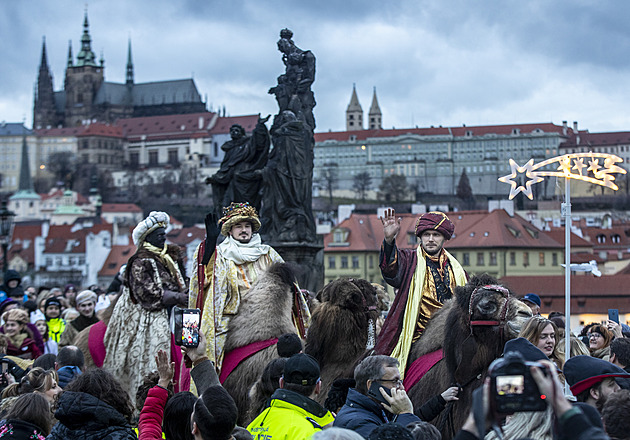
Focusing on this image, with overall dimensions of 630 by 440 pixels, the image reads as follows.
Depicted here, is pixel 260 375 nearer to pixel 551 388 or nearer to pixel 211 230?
pixel 211 230

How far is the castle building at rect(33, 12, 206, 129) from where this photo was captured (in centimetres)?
17700

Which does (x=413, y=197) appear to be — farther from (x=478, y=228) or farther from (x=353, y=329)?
(x=353, y=329)

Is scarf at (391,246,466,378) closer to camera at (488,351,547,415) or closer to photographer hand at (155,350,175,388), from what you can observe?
photographer hand at (155,350,175,388)

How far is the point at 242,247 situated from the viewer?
754 centimetres

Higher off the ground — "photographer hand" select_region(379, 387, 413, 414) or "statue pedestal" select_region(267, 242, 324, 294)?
"statue pedestal" select_region(267, 242, 324, 294)

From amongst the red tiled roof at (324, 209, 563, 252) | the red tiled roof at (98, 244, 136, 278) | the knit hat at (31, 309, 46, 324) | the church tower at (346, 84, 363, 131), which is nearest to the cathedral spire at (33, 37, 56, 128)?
the church tower at (346, 84, 363, 131)

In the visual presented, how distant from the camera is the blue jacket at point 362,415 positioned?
4.27 m

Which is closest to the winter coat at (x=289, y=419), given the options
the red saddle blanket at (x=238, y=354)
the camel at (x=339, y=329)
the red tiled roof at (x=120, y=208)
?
the camel at (x=339, y=329)

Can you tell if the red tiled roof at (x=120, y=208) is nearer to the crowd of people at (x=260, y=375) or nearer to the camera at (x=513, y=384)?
the crowd of people at (x=260, y=375)

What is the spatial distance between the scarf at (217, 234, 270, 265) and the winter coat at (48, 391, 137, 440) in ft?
9.79

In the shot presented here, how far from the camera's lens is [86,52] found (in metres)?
189

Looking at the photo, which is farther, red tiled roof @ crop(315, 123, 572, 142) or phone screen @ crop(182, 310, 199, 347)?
red tiled roof @ crop(315, 123, 572, 142)

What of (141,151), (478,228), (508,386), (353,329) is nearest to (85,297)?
(353,329)

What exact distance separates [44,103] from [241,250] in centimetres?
18597
